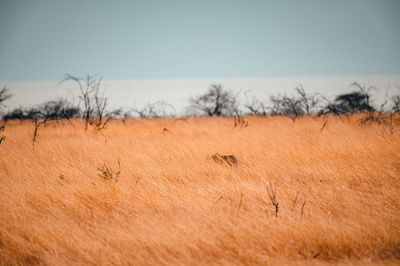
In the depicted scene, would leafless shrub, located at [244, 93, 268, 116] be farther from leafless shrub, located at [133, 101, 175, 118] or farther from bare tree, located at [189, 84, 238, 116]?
bare tree, located at [189, 84, 238, 116]

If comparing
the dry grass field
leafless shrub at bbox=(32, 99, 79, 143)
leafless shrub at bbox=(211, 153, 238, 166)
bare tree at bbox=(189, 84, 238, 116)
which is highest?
bare tree at bbox=(189, 84, 238, 116)

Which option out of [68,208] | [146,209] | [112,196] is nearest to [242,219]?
[146,209]

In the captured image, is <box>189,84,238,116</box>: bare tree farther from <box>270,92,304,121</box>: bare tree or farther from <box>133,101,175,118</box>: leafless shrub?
<box>270,92,304,121</box>: bare tree

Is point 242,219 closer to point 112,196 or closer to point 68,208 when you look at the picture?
point 112,196

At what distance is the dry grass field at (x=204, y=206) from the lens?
5.99 ft

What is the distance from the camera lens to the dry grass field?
5.99 feet

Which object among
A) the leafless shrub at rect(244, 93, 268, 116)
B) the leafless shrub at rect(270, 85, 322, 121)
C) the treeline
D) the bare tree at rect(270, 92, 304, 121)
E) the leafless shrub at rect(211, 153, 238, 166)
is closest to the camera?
the leafless shrub at rect(211, 153, 238, 166)

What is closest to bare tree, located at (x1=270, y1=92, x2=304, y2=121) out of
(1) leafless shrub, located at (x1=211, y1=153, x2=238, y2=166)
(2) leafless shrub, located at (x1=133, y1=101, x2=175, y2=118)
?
(2) leafless shrub, located at (x1=133, y1=101, x2=175, y2=118)

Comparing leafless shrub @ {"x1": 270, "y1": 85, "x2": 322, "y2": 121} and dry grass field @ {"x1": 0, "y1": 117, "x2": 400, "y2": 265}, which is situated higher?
leafless shrub @ {"x1": 270, "y1": 85, "x2": 322, "y2": 121}

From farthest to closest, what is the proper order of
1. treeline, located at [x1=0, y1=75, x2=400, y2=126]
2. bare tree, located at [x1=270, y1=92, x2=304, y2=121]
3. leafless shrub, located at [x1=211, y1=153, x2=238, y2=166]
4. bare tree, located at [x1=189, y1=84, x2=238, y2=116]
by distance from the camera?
bare tree, located at [x1=189, y1=84, x2=238, y2=116], bare tree, located at [x1=270, y1=92, x2=304, y2=121], treeline, located at [x1=0, y1=75, x2=400, y2=126], leafless shrub, located at [x1=211, y1=153, x2=238, y2=166]

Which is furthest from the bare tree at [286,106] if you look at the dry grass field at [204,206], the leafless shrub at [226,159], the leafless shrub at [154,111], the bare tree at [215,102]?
the leafless shrub at [226,159]

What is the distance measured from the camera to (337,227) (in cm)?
202

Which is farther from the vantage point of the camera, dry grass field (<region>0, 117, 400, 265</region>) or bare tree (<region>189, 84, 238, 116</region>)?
bare tree (<region>189, 84, 238, 116</region>)

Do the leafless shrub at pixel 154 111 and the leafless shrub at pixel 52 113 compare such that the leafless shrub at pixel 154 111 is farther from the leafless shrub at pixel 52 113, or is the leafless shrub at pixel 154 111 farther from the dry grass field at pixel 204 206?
the dry grass field at pixel 204 206
